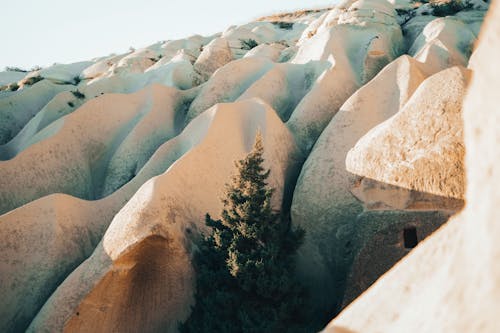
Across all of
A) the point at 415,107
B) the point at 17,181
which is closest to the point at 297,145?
the point at 415,107

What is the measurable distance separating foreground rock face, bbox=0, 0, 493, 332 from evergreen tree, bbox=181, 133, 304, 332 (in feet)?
3.37

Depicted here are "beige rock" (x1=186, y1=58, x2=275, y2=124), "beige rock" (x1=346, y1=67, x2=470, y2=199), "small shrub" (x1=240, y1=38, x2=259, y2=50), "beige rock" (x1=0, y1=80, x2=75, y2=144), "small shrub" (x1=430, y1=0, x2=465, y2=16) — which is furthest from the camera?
"small shrub" (x1=240, y1=38, x2=259, y2=50)

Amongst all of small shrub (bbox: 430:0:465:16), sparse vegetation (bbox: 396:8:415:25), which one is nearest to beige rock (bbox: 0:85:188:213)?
sparse vegetation (bbox: 396:8:415:25)

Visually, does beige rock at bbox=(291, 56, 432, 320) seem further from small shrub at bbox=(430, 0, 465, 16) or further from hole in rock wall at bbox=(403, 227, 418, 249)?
small shrub at bbox=(430, 0, 465, 16)

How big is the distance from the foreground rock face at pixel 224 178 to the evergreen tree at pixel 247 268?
103 cm

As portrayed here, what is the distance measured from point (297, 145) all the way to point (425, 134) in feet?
22.0

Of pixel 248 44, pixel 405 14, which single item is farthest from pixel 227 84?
pixel 248 44

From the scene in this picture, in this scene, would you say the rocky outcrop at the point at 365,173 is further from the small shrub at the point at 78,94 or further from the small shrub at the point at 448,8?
the small shrub at the point at 78,94

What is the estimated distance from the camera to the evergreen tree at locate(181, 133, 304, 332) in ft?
40.7

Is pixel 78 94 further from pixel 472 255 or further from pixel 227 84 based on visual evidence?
pixel 472 255

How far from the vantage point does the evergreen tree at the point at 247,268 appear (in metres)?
12.4

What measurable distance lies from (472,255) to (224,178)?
1296cm

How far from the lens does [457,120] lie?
12.0m

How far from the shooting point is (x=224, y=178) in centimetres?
1661
